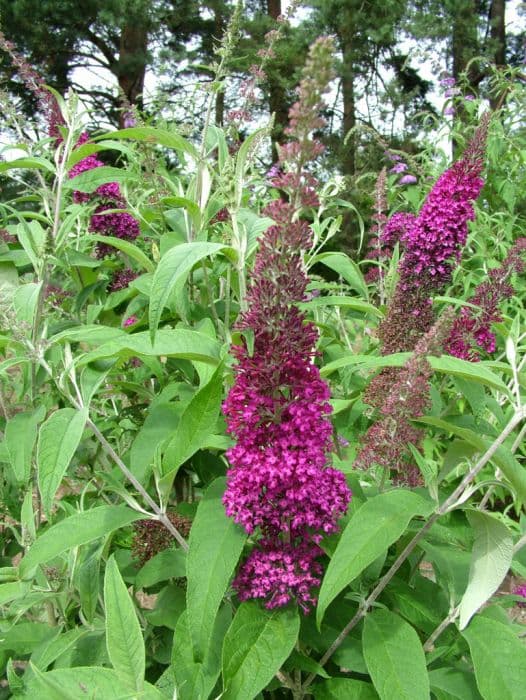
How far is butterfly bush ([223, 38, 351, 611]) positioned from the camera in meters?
1.05

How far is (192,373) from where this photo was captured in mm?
1729

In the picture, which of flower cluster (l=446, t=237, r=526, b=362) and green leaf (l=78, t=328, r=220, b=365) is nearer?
green leaf (l=78, t=328, r=220, b=365)

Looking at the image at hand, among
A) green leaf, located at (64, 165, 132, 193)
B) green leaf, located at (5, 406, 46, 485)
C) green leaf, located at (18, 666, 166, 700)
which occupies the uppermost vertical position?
green leaf, located at (64, 165, 132, 193)

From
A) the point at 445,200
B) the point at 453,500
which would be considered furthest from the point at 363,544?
the point at 445,200

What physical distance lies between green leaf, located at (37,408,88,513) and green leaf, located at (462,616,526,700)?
2.79 ft

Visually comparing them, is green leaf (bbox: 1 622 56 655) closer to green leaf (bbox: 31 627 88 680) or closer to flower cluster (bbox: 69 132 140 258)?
green leaf (bbox: 31 627 88 680)

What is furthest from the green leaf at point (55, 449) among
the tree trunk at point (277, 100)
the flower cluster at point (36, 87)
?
the tree trunk at point (277, 100)

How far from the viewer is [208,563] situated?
1132 mm

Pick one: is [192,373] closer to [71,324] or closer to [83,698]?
[71,324]

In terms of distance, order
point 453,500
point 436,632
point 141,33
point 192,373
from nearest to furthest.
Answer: point 453,500, point 436,632, point 192,373, point 141,33

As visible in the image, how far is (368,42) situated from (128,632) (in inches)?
642

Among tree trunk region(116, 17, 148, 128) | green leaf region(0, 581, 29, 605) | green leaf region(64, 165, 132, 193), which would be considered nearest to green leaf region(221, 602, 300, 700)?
green leaf region(0, 581, 29, 605)

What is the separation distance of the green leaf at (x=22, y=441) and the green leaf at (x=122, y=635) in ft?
1.34

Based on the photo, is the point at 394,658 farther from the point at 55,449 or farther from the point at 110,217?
the point at 110,217
